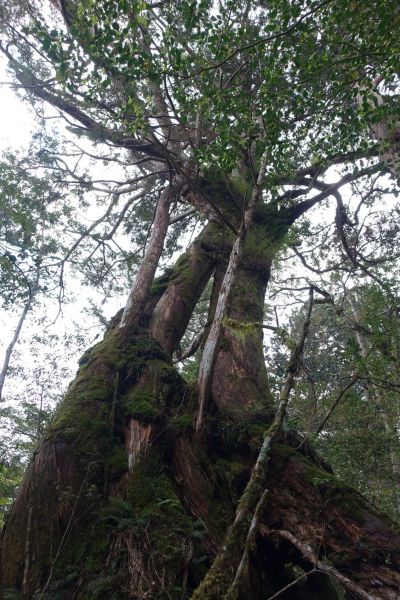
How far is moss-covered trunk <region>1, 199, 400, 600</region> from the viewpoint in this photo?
3.47 metres

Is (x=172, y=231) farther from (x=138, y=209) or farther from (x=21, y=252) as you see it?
(x=21, y=252)

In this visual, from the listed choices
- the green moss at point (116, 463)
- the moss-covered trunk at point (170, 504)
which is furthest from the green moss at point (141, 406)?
the green moss at point (116, 463)

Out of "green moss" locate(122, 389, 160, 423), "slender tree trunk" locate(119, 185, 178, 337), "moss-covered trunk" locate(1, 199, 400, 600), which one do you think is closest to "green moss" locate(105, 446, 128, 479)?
"moss-covered trunk" locate(1, 199, 400, 600)

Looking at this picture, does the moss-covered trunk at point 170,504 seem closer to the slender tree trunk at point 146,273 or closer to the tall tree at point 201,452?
the tall tree at point 201,452

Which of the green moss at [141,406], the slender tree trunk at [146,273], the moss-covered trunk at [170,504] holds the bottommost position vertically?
the moss-covered trunk at [170,504]

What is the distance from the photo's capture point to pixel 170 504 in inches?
160

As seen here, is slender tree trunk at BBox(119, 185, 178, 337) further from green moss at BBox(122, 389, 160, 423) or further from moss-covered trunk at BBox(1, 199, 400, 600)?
green moss at BBox(122, 389, 160, 423)

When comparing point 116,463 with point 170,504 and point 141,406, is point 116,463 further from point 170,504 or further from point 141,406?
point 170,504

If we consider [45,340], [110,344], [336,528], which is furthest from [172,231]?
[336,528]

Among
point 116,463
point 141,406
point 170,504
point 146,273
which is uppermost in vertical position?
point 146,273

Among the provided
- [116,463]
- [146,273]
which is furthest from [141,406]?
[146,273]

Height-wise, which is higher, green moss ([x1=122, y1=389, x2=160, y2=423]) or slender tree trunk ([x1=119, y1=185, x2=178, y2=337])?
slender tree trunk ([x1=119, y1=185, x2=178, y2=337])

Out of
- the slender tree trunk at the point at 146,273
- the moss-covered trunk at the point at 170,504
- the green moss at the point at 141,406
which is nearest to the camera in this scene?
the moss-covered trunk at the point at 170,504

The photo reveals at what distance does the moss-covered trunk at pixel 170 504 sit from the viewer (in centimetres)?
347
